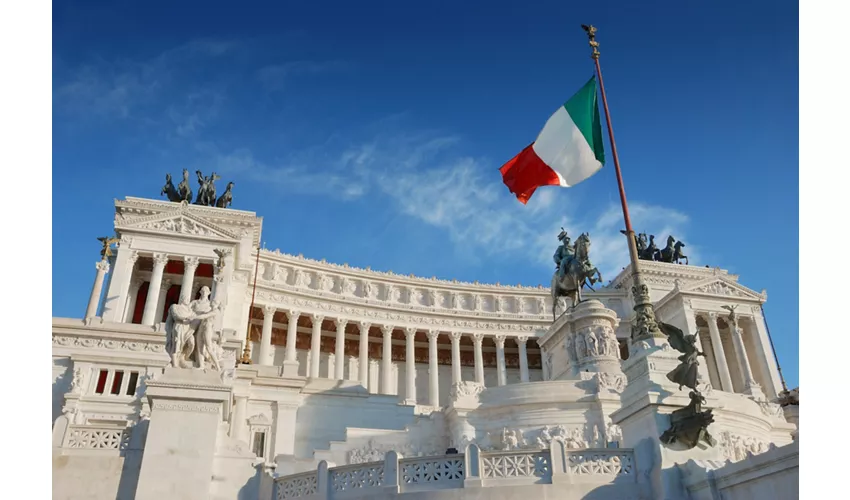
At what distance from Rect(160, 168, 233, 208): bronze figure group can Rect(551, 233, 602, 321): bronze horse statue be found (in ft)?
125

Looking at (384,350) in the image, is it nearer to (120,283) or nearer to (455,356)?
(455,356)

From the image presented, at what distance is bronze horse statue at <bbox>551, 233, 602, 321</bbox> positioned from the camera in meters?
31.6

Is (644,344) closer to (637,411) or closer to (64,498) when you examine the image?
(637,411)

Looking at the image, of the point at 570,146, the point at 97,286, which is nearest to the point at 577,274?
the point at 570,146

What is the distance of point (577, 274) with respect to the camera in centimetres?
3170

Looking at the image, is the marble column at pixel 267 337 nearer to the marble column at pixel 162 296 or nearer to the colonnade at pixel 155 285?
the colonnade at pixel 155 285

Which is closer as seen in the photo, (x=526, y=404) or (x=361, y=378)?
(x=526, y=404)

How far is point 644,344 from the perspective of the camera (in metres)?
14.3

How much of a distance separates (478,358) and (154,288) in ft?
102

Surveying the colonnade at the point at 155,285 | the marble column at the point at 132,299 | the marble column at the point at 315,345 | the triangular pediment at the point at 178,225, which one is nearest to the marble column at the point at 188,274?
the colonnade at the point at 155,285

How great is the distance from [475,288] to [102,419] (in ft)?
153

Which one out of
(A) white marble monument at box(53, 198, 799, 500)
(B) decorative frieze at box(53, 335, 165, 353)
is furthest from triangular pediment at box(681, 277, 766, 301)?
(B) decorative frieze at box(53, 335, 165, 353)

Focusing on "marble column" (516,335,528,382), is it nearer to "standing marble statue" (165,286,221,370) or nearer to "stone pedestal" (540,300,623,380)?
"stone pedestal" (540,300,623,380)

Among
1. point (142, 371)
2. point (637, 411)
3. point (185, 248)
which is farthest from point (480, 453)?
point (185, 248)
